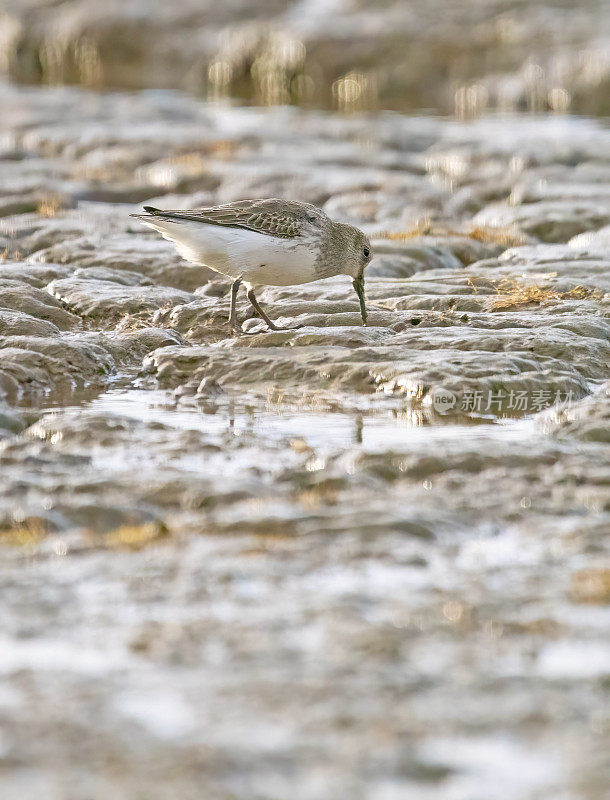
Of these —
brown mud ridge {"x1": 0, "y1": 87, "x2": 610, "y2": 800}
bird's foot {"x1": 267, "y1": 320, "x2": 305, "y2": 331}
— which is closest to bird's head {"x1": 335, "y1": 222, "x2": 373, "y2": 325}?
brown mud ridge {"x1": 0, "y1": 87, "x2": 610, "y2": 800}

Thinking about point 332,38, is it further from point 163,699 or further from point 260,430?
point 163,699

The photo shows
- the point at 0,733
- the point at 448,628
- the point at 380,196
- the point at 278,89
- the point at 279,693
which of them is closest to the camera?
the point at 0,733

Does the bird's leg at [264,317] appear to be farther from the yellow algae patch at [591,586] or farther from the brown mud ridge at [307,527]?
the yellow algae patch at [591,586]

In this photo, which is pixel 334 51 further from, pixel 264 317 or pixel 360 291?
pixel 264 317

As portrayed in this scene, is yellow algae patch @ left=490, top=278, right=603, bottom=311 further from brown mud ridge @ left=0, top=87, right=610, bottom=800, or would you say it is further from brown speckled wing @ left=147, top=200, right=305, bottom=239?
brown speckled wing @ left=147, top=200, right=305, bottom=239

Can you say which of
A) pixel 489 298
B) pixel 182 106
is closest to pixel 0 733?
pixel 489 298

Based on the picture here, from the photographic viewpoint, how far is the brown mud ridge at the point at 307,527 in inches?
166

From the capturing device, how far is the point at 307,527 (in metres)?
6.10

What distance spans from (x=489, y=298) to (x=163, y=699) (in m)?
7.37

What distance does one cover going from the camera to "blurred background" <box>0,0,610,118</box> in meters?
29.4

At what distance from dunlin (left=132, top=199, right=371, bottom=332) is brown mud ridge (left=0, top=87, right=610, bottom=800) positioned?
0.51 metres

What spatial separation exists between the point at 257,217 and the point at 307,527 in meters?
4.73

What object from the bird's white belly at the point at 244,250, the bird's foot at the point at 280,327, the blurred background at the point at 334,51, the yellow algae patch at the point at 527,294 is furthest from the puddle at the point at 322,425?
the blurred background at the point at 334,51

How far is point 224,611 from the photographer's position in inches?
204
